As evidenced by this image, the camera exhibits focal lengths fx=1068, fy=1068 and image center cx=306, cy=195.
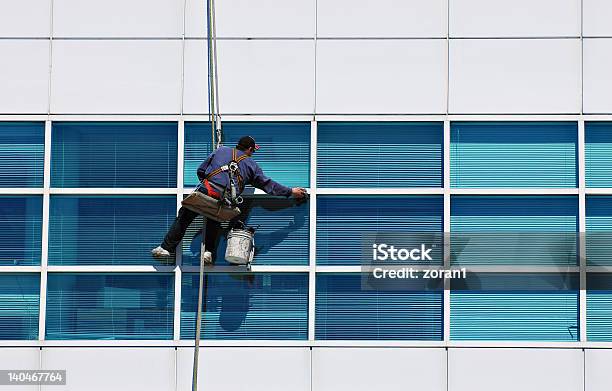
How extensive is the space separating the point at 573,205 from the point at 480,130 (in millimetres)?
1369

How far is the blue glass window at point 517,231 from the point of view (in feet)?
40.2

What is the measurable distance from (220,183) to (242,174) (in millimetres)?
278

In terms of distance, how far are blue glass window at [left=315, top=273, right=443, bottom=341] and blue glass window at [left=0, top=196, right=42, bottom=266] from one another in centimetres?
335
